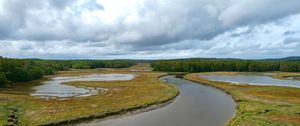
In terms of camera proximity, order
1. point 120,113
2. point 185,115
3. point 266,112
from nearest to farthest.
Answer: point 266,112 → point 185,115 → point 120,113

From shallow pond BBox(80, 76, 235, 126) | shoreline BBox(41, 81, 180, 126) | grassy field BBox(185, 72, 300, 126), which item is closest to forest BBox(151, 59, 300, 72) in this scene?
grassy field BBox(185, 72, 300, 126)

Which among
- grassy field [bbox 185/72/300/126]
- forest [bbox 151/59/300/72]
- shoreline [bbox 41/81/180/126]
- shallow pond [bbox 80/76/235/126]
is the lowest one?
shallow pond [bbox 80/76/235/126]

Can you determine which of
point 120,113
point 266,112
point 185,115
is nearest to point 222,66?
point 266,112

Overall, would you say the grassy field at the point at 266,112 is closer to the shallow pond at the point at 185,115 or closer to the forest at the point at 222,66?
the shallow pond at the point at 185,115

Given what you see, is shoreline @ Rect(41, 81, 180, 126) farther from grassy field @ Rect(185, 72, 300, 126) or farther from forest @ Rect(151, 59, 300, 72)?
forest @ Rect(151, 59, 300, 72)

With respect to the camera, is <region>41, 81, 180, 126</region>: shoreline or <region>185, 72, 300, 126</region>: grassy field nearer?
<region>185, 72, 300, 126</region>: grassy field

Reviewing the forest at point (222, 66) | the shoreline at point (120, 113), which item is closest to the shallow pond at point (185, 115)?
the shoreline at point (120, 113)

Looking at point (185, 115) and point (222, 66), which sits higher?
point (222, 66)

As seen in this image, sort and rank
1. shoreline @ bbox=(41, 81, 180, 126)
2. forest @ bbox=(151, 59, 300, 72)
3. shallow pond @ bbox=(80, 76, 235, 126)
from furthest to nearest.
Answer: forest @ bbox=(151, 59, 300, 72), shallow pond @ bbox=(80, 76, 235, 126), shoreline @ bbox=(41, 81, 180, 126)

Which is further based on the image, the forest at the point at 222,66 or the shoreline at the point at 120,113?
the forest at the point at 222,66

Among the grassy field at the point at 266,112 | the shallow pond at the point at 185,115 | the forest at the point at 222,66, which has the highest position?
the forest at the point at 222,66

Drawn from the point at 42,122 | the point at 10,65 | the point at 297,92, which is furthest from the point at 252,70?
the point at 42,122

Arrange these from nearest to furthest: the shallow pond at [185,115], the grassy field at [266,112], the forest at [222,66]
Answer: the grassy field at [266,112] < the shallow pond at [185,115] < the forest at [222,66]

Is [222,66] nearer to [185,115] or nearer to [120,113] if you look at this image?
[185,115]
